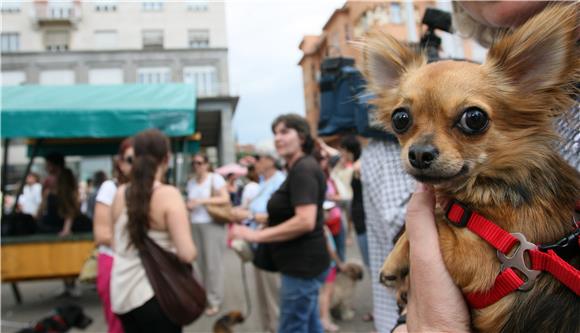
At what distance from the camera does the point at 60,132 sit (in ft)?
20.6

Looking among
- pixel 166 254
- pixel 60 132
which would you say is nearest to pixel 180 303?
pixel 166 254

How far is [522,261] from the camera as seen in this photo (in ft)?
3.43

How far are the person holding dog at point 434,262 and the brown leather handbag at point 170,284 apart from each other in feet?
6.29

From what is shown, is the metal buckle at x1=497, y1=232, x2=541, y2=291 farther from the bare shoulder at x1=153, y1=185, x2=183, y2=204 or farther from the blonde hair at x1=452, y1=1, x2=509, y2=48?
the bare shoulder at x1=153, y1=185, x2=183, y2=204

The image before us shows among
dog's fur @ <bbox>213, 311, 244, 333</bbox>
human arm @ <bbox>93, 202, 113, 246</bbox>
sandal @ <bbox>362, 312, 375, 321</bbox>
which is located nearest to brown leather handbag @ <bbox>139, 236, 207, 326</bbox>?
human arm @ <bbox>93, 202, 113, 246</bbox>

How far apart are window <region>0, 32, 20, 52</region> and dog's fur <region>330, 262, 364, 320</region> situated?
114ft

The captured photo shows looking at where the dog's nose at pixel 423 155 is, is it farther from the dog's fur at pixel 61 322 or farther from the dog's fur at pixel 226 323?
the dog's fur at pixel 61 322

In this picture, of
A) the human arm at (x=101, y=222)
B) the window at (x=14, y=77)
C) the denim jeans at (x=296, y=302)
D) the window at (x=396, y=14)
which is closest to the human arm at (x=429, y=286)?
the denim jeans at (x=296, y=302)

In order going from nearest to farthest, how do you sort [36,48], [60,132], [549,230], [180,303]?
[549,230]
[180,303]
[60,132]
[36,48]

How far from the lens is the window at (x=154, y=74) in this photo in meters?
31.2

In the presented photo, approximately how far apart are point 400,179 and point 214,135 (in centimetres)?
2974

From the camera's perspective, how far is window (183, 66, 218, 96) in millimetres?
30047

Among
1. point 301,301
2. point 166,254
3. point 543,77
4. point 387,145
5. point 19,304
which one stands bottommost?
point 19,304

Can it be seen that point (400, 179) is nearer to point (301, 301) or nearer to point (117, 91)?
point (301, 301)
